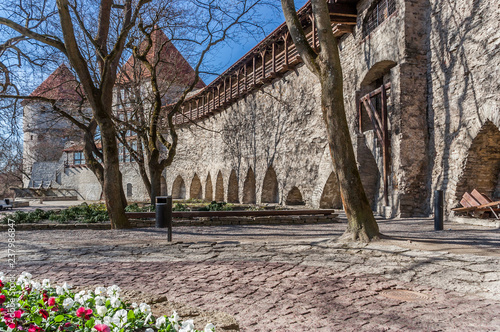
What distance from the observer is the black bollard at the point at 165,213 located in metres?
5.93

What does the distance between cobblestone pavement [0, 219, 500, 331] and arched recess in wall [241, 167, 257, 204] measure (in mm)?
15191

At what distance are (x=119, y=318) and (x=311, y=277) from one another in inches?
82.5

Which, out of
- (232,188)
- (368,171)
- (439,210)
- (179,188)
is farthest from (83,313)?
(179,188)

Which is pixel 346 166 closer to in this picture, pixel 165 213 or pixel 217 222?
pixel 165 213

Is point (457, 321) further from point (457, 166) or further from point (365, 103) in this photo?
point (365, 103)

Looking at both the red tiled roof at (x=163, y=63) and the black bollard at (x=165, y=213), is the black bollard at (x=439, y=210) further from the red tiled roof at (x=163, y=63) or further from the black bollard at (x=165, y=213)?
the red tiled roof at (x=163, y=63)

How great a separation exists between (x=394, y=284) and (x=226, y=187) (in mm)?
19782

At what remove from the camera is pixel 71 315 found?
7.67 feet

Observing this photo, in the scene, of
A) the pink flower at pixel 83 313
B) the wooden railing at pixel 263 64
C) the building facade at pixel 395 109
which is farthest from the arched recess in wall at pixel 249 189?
the pink flower at pixel 83 313

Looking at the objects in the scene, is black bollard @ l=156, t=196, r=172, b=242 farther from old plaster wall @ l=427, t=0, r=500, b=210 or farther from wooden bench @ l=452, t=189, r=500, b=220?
old plaster wall @ l=427, t=0, r=500, b=210

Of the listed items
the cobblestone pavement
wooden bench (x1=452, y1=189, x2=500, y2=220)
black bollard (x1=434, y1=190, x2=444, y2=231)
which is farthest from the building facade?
the cobblestone pavement

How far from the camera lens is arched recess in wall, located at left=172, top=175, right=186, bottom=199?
3122 cm

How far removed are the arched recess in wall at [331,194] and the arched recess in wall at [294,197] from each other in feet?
9.47

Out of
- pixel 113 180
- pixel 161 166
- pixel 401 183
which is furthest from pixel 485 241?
pixel 161 166
